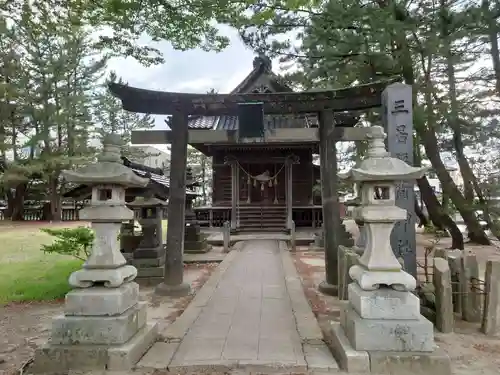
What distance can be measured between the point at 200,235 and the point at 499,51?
1085cm

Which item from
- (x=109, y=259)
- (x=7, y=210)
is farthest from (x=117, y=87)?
(x=7, y=210)

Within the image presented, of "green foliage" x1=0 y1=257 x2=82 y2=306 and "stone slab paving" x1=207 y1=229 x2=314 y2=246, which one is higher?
"stone slab paving" x1=207 y1=229 x2=314 y2=246

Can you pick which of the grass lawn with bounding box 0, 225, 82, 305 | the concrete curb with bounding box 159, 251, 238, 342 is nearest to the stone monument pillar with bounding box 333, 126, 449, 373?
the concrete curb with bounding box 159, 251, 238, 342

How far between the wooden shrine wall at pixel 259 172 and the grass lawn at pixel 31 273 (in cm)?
849

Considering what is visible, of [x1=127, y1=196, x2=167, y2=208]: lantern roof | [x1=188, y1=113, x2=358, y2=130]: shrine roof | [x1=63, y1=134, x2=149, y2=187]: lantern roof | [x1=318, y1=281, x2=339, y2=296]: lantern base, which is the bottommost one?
[x1=318, y1=281, x2=339, y2=296]: lantern base

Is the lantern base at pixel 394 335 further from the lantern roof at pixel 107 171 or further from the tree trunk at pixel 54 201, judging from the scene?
the tree trunk at pixel 54 201

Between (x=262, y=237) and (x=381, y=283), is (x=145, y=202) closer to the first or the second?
(x=381, y=283)

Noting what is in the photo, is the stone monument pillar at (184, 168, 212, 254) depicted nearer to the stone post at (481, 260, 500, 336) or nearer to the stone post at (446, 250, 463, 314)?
the stone post at (446, 250, 463, 314)

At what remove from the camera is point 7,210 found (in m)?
31.0

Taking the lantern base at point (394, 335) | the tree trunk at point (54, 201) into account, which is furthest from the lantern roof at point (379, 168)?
the tree trunk at point (54, 201)

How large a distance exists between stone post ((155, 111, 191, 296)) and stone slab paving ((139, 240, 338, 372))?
86 centimetres

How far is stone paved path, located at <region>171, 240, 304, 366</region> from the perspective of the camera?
4332 millimetres

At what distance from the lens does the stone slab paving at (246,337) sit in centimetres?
414

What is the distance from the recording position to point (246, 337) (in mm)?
4902
